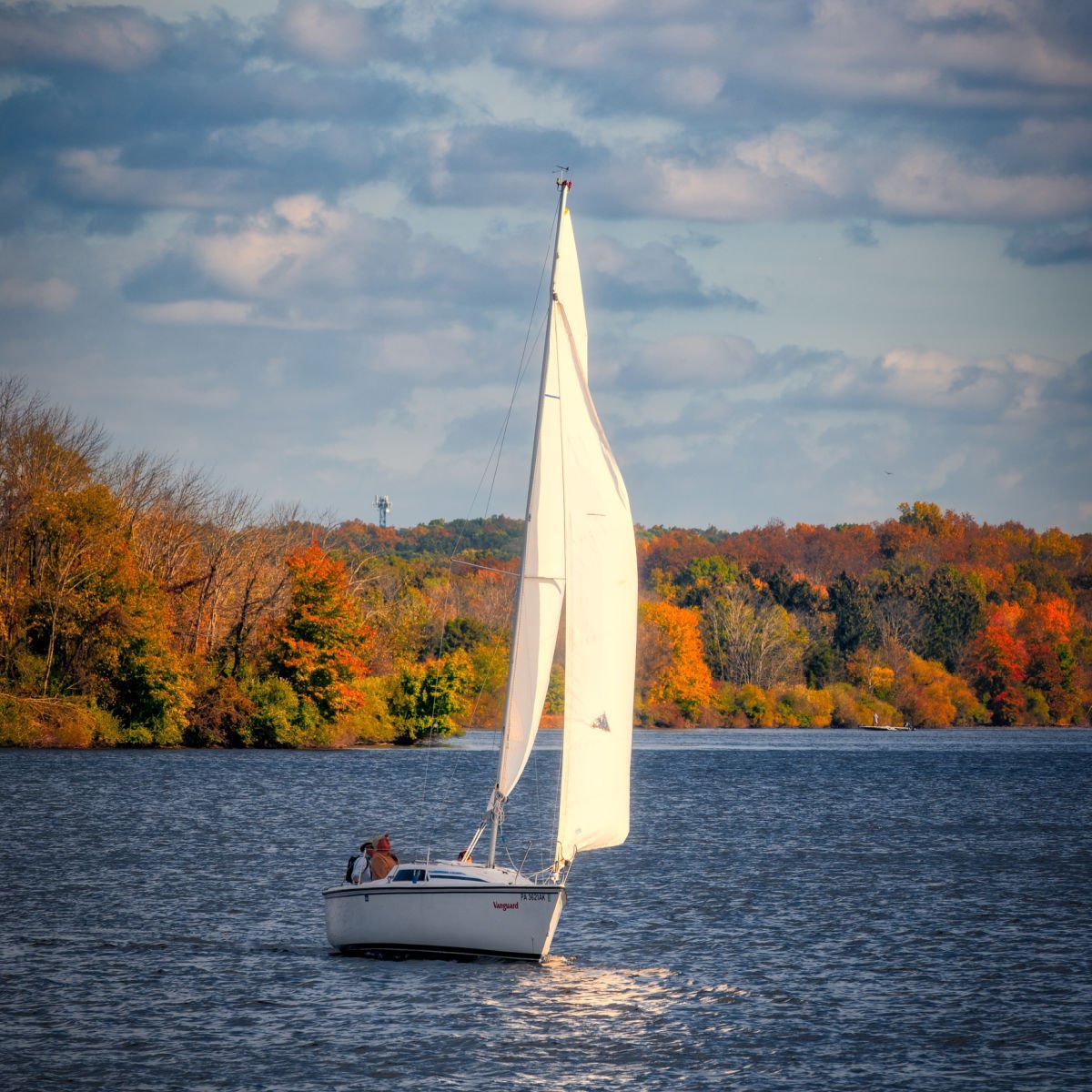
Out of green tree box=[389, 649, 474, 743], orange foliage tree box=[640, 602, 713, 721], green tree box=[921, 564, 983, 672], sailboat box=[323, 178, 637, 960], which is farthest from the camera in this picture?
green tree box=[921, 564, 983, 672]

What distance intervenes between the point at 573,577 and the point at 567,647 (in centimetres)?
145

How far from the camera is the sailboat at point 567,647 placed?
105 feet

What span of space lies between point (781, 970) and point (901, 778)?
69.9 meters

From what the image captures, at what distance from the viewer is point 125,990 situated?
3153 centimetres

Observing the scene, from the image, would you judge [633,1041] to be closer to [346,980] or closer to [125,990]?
[346,980]

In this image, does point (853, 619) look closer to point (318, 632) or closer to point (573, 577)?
point (318, 632)

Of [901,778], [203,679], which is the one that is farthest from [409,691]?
[901,778]

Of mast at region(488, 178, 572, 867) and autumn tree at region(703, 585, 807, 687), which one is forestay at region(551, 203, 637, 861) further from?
autumn tree at region(703, 585, 807, 687)

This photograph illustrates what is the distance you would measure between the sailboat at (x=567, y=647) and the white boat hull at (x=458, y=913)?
3 cm

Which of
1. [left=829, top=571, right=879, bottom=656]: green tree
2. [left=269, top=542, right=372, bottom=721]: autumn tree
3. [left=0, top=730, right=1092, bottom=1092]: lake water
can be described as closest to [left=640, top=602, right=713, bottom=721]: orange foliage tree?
[left=829, top=571, right=879, bottom=656]: green tree

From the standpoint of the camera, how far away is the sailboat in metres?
31.9

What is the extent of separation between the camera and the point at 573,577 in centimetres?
3216

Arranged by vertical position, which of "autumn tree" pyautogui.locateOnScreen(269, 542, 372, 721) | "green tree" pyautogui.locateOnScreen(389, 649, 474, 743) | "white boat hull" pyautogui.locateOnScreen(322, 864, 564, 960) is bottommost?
"white boat hull" pyautogui.locateOnScreen(322, 864, 564, 960)

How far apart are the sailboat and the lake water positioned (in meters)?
1.47
